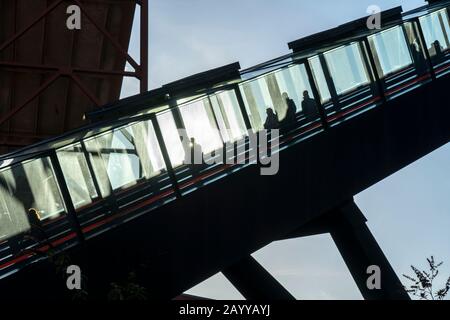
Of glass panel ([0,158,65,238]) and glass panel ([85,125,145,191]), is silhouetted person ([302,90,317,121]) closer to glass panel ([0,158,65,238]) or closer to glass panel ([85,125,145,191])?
glass panel ([85,125,145,191])

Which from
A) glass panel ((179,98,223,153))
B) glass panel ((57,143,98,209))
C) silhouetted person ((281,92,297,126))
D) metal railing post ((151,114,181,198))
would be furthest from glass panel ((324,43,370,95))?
glass panel ((57,143,98,209))

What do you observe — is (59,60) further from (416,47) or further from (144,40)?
(416,47)

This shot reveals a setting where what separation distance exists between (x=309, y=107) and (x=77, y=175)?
3.86m

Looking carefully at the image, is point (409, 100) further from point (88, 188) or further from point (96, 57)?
point (96, 57)

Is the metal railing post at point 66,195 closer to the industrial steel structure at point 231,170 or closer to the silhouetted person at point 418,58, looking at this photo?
the industrial steel structure at point 231,170

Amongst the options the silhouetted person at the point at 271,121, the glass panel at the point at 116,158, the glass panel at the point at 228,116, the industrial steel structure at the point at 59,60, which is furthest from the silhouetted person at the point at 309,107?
the industrial steel structure at the point at 59,60

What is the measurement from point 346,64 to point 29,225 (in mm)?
5731

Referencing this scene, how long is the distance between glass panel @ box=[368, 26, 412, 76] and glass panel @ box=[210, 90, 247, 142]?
9.49 ft

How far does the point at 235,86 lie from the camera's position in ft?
40.7

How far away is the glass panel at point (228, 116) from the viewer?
12219mm

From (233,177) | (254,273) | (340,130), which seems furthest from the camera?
(254,273)

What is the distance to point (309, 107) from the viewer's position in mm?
13094
